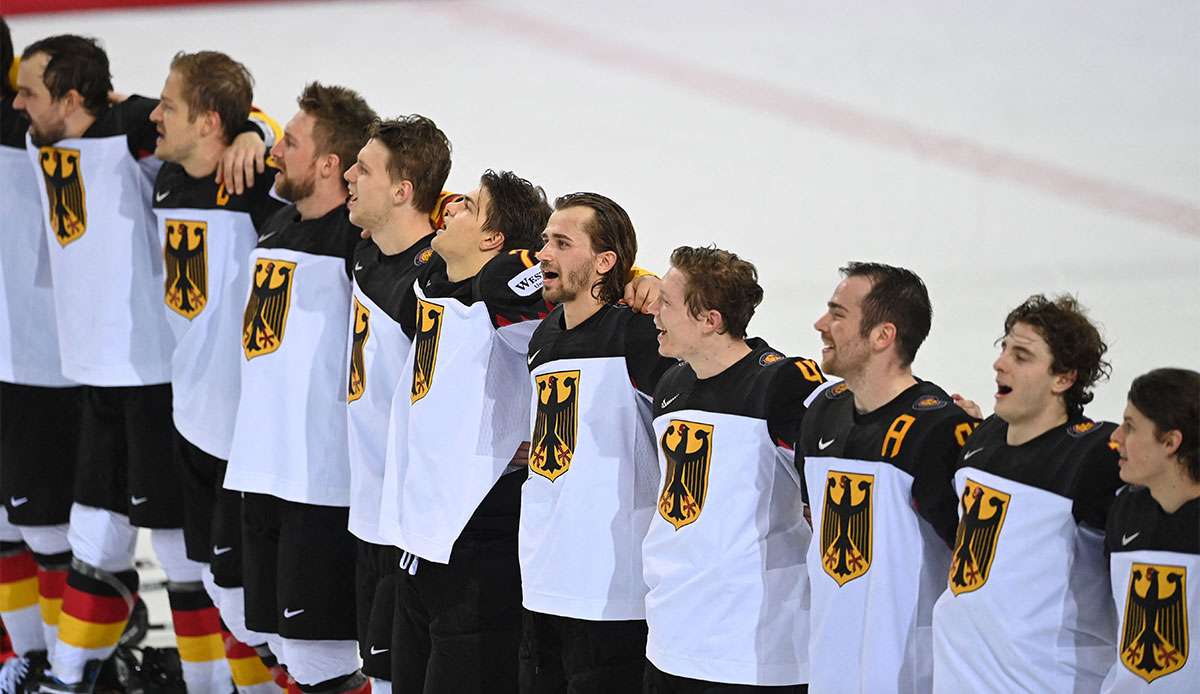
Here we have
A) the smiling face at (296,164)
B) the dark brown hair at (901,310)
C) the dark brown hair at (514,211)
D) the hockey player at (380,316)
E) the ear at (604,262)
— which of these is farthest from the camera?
the smiling face at (296,164)

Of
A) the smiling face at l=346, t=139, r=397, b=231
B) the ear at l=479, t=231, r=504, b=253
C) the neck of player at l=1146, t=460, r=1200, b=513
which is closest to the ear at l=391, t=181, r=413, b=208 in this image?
the smiling face at l=346, t=139, r=397, b=231

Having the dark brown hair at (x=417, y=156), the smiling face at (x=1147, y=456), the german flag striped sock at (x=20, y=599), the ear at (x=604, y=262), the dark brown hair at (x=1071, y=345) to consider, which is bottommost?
the german flag striped sock at (x=20, y=599)

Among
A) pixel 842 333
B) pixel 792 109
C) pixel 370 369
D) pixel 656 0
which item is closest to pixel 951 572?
pixel 842 333

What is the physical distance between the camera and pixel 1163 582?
106 inches

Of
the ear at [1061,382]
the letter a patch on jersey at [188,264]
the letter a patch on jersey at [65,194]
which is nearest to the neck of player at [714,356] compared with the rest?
the ear at [1061,382]

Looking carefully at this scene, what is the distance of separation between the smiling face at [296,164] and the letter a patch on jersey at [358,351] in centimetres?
43

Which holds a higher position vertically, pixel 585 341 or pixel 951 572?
pixel 585 341

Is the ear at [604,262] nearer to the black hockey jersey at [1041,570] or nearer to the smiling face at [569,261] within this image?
the smiling face at [569,261]

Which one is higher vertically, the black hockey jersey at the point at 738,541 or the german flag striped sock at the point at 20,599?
the black hockey jersey at the point at 738,541

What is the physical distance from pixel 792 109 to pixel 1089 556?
4951mm

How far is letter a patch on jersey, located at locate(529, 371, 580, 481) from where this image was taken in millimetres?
3545

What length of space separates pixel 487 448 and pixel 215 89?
1.62 meters

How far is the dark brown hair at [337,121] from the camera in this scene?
4.43 meters

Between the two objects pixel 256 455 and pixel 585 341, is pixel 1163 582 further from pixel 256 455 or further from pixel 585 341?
pixel 256 455
